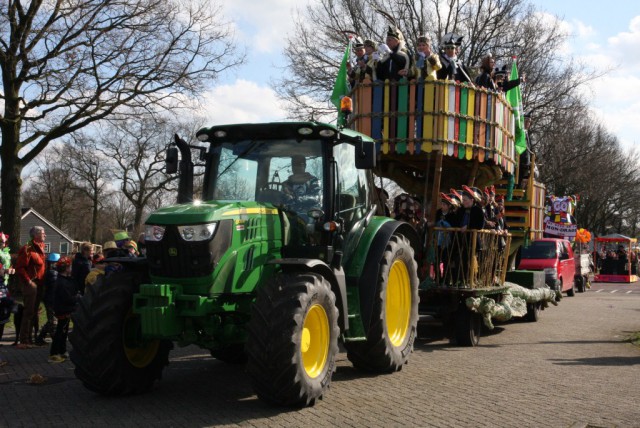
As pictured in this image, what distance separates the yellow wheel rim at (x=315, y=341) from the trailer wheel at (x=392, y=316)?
110 centimetres

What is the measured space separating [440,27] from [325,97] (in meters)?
4.89

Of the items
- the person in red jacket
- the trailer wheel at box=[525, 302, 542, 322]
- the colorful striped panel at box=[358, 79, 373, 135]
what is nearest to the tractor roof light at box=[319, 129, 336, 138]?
the colorful striped panel at box=[358, 79, 373, 135]

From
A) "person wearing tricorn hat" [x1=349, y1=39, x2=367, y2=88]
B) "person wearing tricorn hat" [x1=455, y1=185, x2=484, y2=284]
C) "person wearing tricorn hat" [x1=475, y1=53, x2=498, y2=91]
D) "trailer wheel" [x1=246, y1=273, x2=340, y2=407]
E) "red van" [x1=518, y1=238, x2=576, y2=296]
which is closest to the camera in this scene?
"trailer wheel" [x1=246, y1=273, x2=340, y2=407]

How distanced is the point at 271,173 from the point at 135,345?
213cm

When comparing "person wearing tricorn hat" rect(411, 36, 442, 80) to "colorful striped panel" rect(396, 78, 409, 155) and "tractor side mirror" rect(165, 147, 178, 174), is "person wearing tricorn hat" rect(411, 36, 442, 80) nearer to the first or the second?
"colorful striped panel" rect(396, 78, 409, 155)

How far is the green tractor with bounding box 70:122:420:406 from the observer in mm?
6121

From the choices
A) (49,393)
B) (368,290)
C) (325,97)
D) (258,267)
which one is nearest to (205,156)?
(258,267)

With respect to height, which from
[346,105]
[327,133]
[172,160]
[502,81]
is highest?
[502,81]

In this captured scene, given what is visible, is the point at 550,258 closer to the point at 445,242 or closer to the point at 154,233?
the point at 445,242

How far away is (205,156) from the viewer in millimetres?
7621

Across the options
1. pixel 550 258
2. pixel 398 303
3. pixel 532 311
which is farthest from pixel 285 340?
pixel 550 258

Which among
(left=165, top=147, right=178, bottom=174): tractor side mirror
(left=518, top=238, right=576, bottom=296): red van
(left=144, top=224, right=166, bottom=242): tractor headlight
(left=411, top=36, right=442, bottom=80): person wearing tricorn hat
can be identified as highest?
(left=411, top=36, right=442, bottom=80): person wearing tricorn hat

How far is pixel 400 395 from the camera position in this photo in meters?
6.98

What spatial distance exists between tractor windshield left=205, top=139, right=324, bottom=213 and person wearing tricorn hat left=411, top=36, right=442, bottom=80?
374 cm
